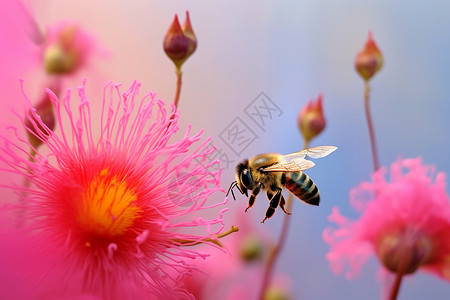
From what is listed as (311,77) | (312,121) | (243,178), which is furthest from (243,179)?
(311,77)

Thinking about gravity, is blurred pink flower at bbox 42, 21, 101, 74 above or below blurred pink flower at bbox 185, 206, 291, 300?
above

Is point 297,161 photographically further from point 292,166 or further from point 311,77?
point 311,77

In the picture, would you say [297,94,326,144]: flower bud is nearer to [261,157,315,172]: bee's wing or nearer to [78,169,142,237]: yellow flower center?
[261,157,315,172]: bee's wing

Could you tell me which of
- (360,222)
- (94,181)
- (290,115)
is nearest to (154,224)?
(94,181)

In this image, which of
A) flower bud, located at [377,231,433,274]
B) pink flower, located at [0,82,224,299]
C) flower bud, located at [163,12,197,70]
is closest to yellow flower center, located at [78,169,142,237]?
pink flower, located at [0,82,224,299]

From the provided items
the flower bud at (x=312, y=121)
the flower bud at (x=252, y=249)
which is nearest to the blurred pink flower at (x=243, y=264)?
the flower bud at (x=252, y=249)

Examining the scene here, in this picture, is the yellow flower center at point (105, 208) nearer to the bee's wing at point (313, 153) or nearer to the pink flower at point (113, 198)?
the pink flower at point (113, 198)
